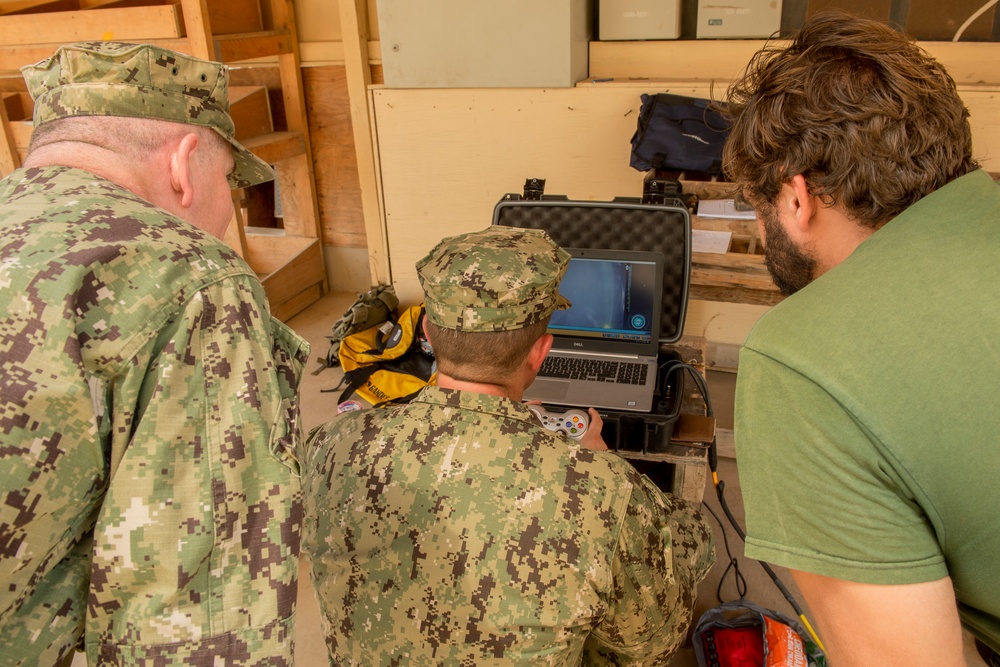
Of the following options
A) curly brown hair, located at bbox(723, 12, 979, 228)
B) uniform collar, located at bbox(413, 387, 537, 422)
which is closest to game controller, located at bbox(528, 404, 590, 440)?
uniform collar, located at bbox(413, 387, 537, 422)

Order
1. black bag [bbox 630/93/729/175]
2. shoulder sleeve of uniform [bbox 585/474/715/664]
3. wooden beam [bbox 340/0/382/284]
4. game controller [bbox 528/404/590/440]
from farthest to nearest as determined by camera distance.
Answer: wooden beam [bbox 340/0/382/284] < black bag [bbox 630/93/729/175] < game controller [bbox 528/404/590/440] < shoulder sleeve of uniform [bbox 585/474/715/664]

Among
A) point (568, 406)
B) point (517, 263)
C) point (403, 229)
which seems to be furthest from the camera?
point (403, 229)

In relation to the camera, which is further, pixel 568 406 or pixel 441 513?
pixel 568 406

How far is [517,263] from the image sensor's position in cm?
128

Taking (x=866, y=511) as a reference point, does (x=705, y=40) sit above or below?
above

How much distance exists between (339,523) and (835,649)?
737mm

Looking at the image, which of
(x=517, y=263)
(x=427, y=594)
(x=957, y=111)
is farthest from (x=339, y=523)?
(x=957, y=111)

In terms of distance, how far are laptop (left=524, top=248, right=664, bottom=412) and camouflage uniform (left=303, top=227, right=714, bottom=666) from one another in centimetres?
57

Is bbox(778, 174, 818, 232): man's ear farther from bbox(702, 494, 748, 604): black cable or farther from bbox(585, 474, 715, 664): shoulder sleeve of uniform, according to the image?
bbox(702, 494, 748, 604): black cable

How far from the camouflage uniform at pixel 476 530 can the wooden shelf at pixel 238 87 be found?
2.25m

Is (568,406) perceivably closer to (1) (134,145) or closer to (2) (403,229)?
(1) (134,145)

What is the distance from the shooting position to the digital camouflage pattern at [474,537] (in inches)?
42.5

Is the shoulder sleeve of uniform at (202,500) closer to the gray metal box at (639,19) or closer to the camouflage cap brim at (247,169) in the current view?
the camouflage cap brim at (247,169)

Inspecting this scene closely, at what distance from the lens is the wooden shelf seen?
2791 mm
